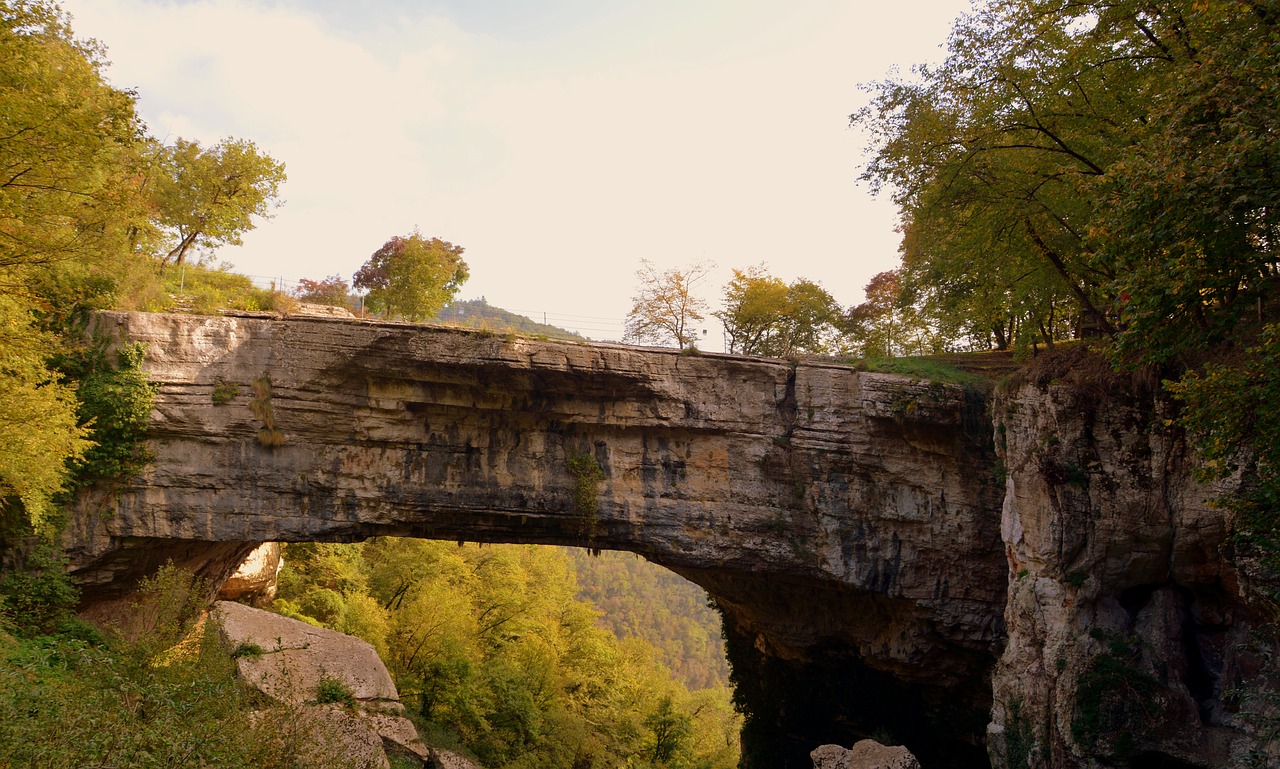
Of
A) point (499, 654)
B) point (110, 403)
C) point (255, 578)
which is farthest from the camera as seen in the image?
point (499, 654)

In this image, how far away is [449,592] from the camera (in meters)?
19.8

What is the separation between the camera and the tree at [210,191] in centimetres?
1614

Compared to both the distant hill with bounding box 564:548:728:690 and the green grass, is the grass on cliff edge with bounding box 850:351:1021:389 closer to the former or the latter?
the green grass

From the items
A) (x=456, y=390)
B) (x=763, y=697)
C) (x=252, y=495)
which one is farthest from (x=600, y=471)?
(x=763, y=697)

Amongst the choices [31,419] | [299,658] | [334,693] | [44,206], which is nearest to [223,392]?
[31,419]

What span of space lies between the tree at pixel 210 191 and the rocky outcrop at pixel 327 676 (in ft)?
29.5

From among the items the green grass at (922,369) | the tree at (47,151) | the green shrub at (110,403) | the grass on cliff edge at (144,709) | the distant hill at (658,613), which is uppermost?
the tree at (47,151)

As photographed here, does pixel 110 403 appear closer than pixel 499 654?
Yes

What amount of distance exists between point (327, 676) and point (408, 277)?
11.1 meters

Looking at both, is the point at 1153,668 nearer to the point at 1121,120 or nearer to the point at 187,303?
the point at 1121,120

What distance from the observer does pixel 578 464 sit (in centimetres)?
1395

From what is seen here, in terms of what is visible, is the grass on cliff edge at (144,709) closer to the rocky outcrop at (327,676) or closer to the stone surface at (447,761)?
the rocky outcrop at (327,676)

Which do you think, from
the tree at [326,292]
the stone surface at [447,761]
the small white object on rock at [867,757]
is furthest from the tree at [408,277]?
the small white object on rock at [867,757]

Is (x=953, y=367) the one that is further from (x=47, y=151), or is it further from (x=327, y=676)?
(x=47, y=151)
